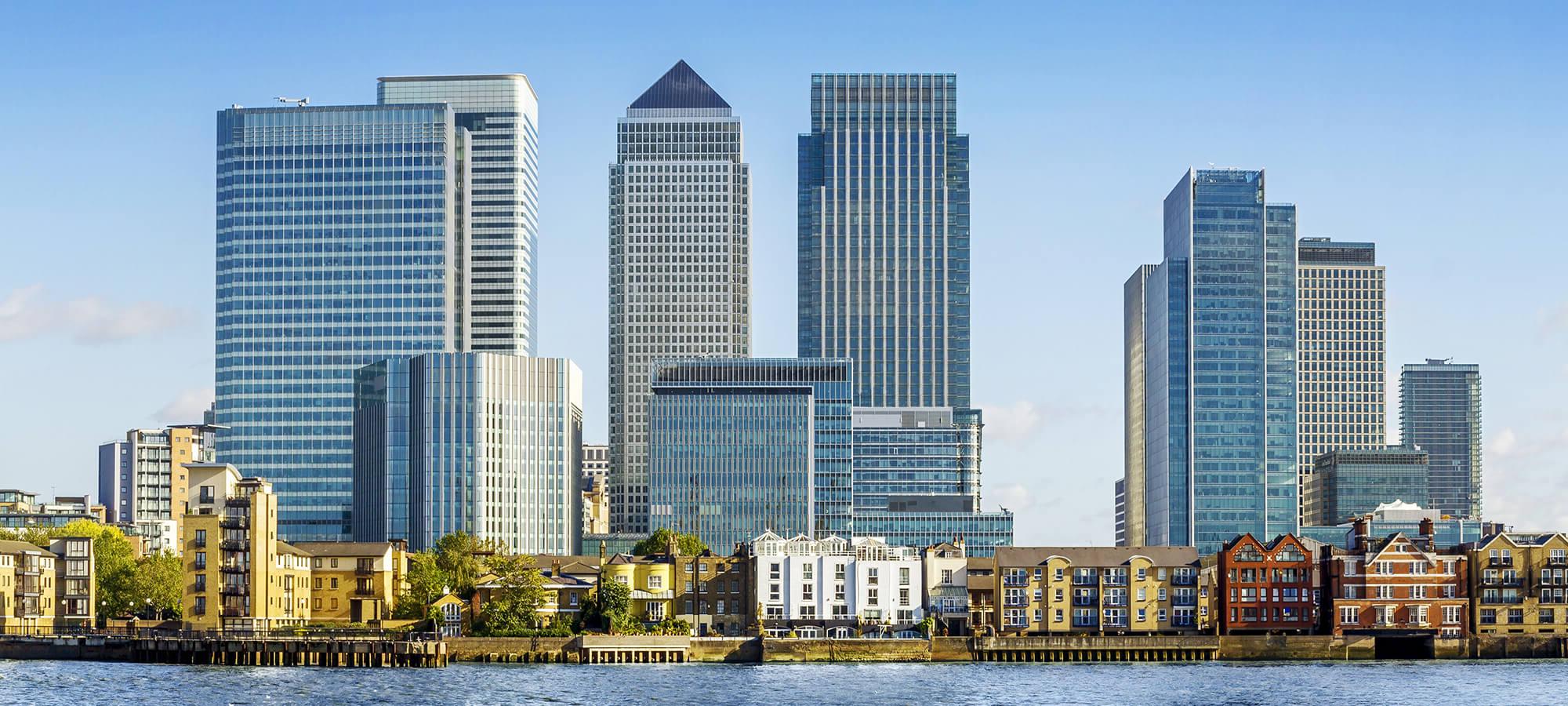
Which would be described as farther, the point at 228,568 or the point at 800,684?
the point at 228,568

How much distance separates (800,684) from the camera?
155625 mm

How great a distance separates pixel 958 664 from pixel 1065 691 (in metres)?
35.2

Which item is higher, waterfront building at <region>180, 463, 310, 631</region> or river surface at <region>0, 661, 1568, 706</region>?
waterfront building at <region>180, 463, 310, 631</region>

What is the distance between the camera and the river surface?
13938cm

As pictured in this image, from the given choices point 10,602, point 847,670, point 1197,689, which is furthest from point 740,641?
point 10,602

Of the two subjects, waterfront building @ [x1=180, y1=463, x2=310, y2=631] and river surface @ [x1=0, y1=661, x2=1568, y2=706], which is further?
waterfront building @ [x1=180, y1=463, x2=310, y2=631]

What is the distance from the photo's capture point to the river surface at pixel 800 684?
139375mm

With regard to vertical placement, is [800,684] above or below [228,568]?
below

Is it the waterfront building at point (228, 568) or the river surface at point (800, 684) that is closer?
the river surface at point (800, 684)

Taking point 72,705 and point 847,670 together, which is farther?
point 847,670

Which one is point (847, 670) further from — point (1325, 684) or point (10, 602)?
point (10, 602)

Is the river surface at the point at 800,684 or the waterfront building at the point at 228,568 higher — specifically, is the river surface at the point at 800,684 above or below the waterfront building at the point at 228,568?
below

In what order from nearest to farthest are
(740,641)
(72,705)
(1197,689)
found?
(72,705) < (1197,689) < (740,641)

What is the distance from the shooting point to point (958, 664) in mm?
183625
